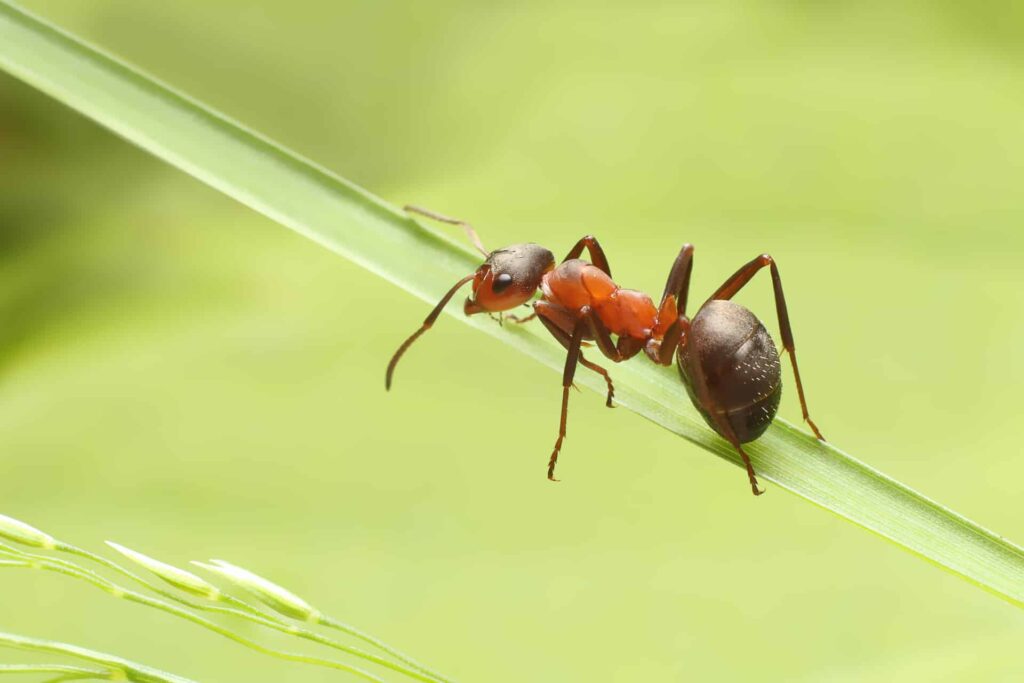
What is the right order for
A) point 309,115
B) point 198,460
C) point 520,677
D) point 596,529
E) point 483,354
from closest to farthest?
point 520,677 → point 596,529 → point 198,460 → point 483,354 → point 309,115

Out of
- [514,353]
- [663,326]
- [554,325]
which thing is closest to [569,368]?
[554,325]

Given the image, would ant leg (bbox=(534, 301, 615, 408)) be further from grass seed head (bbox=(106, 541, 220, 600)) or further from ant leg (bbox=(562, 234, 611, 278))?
grass seed head (bbox=(106, 541, 220, 600))

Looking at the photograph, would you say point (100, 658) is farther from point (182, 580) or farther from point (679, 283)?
point (679, 283)

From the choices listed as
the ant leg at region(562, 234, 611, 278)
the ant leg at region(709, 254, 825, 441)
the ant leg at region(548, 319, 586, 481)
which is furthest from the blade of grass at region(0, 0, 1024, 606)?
the ant leg at region(562, 234, 611, 278)

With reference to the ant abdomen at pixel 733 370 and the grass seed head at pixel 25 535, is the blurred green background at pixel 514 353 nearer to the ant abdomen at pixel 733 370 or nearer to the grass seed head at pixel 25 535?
the ant abdomen at pixel 733 370

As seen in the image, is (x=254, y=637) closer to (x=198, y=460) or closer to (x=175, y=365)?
(x=198, y=460)

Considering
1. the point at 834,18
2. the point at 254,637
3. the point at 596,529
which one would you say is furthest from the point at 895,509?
the point at 834,18
